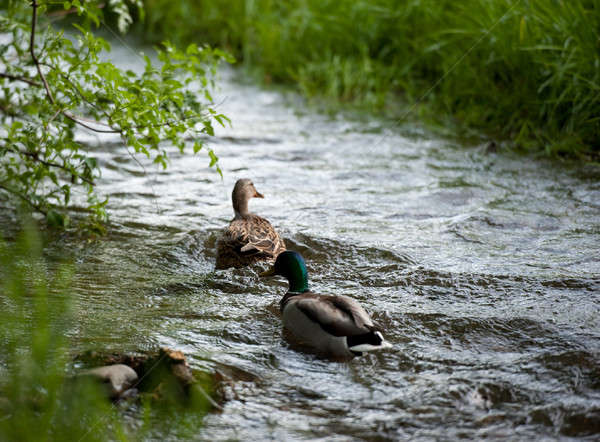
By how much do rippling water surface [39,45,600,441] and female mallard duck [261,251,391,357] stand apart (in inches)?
4.2

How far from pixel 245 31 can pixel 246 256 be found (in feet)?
26.3

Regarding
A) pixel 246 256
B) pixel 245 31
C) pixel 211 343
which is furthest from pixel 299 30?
pixel 211 343

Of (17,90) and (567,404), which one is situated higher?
(17,90)

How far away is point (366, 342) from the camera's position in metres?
4.08

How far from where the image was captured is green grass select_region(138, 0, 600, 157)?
7.96 metres

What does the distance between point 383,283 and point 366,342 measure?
115cm

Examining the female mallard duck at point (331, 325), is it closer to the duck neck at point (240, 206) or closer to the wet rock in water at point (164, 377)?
the wet rock in water at point (164, 377)

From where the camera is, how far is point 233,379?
3902 mm

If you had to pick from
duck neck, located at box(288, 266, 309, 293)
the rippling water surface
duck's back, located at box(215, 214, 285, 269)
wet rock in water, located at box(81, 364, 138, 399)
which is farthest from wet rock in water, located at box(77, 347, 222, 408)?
duck's back, located at box(215, 214, 285, 269)

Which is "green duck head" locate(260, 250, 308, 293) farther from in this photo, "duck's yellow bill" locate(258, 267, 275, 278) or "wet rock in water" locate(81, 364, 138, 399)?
"wet rock in water" locate(81, 364, 138, 399)

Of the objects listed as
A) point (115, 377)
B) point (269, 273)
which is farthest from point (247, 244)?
point (115, 377)

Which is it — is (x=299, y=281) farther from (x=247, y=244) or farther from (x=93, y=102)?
(x=93, y=102)

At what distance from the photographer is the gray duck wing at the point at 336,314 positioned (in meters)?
4.12

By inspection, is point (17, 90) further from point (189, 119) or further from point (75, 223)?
point (189, 119)
